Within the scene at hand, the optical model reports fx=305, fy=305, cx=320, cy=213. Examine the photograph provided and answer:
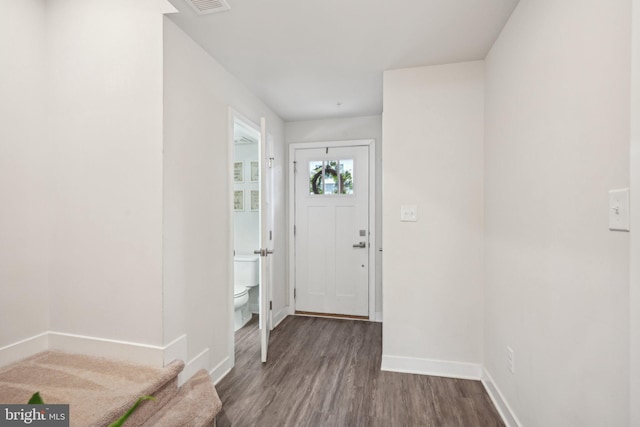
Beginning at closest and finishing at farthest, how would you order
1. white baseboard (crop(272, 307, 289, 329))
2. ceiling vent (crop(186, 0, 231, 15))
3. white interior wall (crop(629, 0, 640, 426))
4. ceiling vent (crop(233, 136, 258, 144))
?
white interior wall (crop(629, 0, 640, 426)), ceiling vent (crop(186, 0, 231, 15)), white baseboard (crop(272, 307, 289, 329)), ceiling vent (crop(233, 136, 258, 144))

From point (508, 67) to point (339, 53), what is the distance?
1.10 m

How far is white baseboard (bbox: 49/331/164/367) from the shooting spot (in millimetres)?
1766

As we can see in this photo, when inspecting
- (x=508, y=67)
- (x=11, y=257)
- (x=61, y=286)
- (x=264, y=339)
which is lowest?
(x=264, y=339)

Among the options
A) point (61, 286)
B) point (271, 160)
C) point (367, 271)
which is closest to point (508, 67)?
point (271, 160)

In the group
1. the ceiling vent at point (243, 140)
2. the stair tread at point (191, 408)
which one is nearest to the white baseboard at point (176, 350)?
the stair tread at point (191, 408)

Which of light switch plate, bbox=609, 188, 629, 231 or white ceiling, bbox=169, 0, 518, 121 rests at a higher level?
white ceiling, bbox=169, 0, 518, 121

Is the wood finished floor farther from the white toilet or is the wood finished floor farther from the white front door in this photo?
the white front door

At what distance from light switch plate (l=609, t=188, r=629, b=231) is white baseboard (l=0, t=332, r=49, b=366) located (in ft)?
9.46

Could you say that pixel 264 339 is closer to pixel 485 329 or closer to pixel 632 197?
pixel 485 329

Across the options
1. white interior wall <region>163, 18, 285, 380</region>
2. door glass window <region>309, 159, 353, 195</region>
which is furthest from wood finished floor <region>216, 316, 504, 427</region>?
door glass window <region>309, 159, 353, 195</region>

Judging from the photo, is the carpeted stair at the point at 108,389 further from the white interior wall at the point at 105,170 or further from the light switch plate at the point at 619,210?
the light switch plate at the point at 619,210

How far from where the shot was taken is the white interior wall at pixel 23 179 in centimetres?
171

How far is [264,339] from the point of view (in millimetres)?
2494

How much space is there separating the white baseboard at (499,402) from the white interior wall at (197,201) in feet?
6.26
